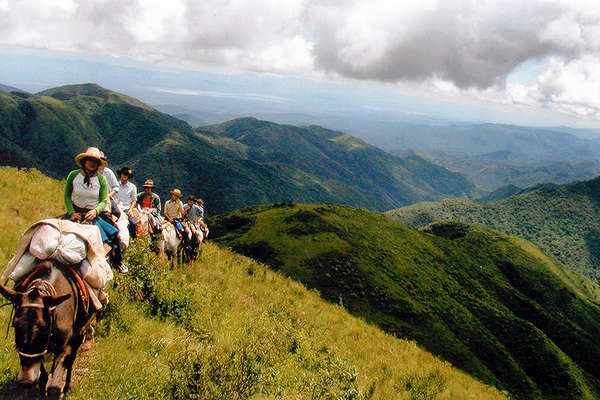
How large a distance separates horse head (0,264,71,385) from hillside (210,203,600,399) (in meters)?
62.7

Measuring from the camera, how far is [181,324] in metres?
8.65

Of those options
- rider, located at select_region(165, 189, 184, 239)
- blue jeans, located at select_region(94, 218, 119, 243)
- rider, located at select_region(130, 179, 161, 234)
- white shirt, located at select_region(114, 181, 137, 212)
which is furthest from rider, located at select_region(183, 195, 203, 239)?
blue jeans, located at select_region(94, 218, 119, 243)

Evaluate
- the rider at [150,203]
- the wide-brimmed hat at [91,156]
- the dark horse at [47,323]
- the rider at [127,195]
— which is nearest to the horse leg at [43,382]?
the dark horse at [47,323]

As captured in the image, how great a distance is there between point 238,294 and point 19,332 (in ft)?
27.0

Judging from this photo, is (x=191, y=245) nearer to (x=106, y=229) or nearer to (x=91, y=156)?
(x=106, y=229)

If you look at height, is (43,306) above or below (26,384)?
above

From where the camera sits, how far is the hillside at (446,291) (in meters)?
70.7

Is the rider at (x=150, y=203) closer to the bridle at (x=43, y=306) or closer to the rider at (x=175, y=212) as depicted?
the rider at (x=175, y=212)

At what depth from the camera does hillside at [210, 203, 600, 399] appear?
7069 cm

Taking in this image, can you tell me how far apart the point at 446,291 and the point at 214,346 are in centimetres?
10035

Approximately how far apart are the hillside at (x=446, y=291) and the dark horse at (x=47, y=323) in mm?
61974

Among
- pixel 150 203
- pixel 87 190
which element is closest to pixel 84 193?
pixel 87 190

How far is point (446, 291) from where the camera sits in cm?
9400

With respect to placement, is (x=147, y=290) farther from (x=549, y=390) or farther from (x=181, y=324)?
(x=549, y=390)
